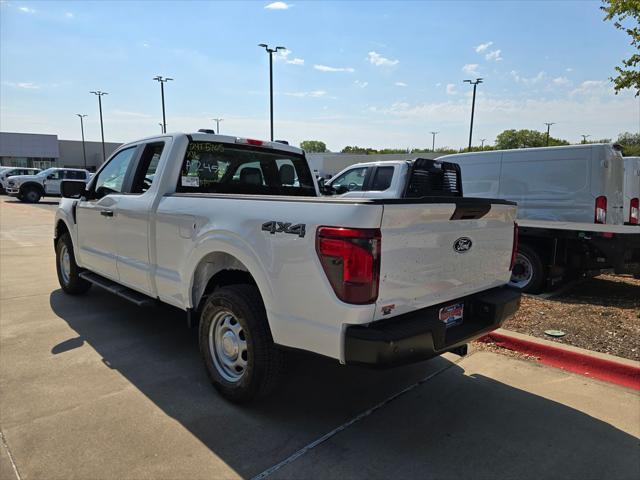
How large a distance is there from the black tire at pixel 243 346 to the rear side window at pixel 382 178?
6003 mm

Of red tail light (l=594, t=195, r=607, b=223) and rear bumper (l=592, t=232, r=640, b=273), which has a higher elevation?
red tail light (l=594, t=195, r=607, b=223)

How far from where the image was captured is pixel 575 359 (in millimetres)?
4141

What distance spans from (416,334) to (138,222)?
110 inches

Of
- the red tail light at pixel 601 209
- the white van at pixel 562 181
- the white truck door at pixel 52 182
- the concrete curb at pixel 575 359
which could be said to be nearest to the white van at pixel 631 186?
the white van at pixel 562 181

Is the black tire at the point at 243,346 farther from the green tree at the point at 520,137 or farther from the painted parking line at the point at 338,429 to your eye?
A: the green tree at the point at 520,137

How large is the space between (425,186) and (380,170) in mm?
1340

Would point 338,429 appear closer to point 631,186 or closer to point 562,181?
point 562,181

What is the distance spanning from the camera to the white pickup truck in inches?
98.3

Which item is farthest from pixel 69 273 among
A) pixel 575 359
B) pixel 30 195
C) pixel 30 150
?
pixel 30 150

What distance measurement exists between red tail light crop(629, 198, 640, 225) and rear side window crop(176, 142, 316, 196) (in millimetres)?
6756

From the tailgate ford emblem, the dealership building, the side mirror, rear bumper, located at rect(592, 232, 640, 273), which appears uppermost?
the dealership building

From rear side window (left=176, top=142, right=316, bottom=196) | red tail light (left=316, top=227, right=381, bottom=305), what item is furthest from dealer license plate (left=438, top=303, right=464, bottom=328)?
rear side window (left=176, top=142, right=316, bottom=196)

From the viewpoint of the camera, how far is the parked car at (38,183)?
959 inches

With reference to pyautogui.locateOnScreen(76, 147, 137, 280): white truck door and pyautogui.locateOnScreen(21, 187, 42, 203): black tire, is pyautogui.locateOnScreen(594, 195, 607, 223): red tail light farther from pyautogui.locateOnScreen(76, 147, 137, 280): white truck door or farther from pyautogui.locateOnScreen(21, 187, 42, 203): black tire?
pyautogui.locateOnScreen(21, 187, 42, 203): black tire
